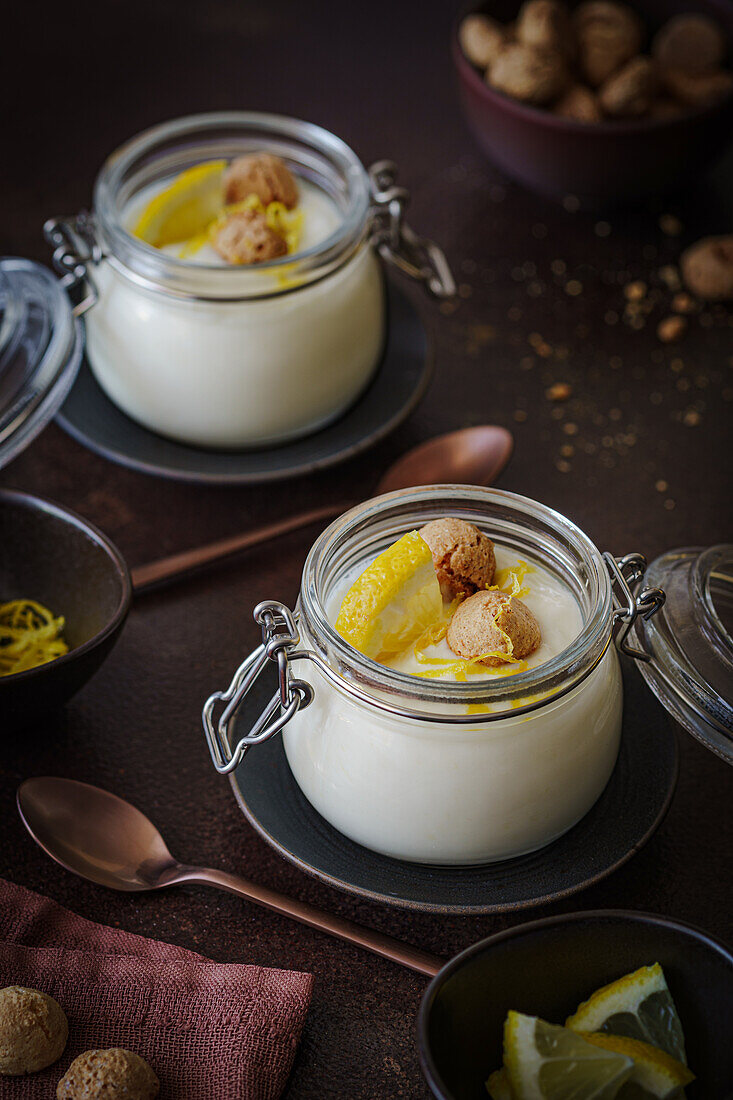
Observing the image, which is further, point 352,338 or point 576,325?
point 576,325

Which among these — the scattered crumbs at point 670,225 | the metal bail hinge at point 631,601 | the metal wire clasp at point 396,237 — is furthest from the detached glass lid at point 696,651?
the scattered crumbs at point 670,225

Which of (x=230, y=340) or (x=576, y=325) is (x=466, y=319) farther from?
(x=230, y=340)

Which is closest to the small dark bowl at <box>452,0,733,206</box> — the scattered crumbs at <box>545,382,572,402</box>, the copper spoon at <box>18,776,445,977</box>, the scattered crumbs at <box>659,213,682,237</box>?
the scattered crumbs at <box>659,213,682,237</box>

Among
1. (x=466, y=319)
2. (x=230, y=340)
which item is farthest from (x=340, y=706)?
(x=466, y=319)

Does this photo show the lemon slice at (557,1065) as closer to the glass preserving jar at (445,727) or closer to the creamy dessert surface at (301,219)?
the glass preserving jar at (445,727)

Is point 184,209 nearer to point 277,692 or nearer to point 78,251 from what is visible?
point 78,251
